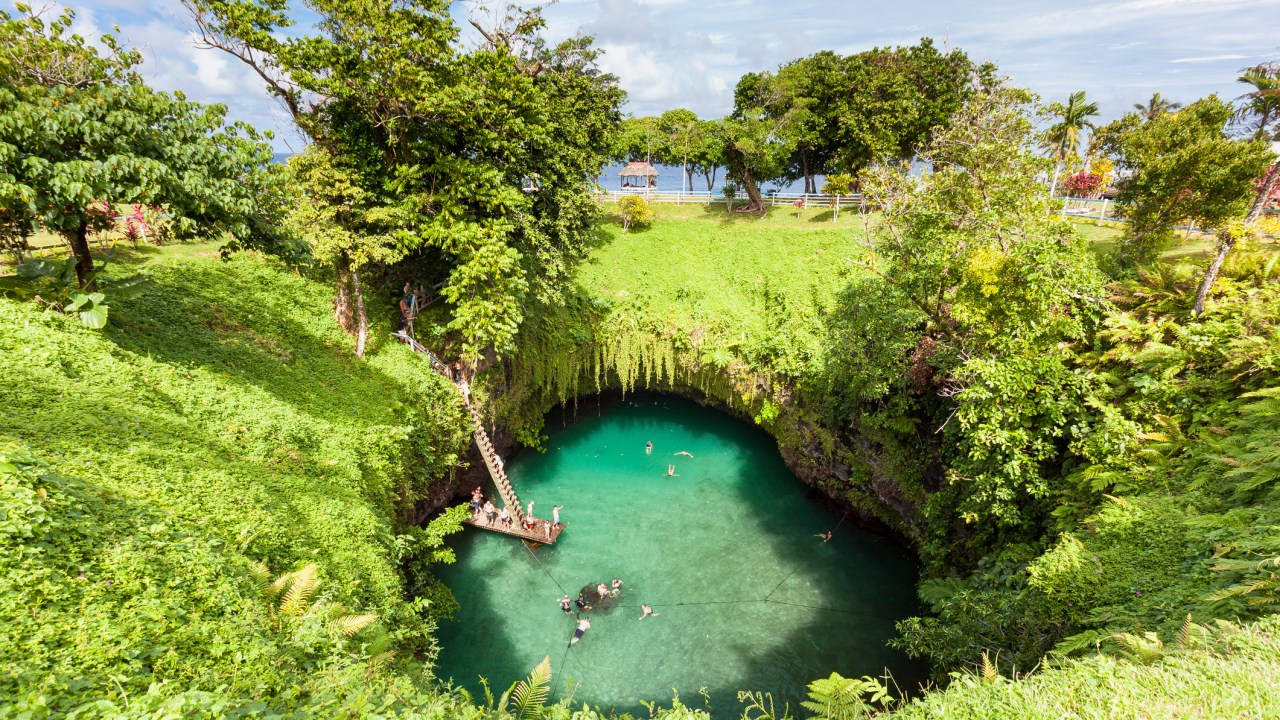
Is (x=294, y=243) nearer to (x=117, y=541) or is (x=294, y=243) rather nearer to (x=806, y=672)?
(x=117, y=541)

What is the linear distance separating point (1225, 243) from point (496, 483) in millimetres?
19262

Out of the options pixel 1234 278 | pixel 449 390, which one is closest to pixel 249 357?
pixel 449 390

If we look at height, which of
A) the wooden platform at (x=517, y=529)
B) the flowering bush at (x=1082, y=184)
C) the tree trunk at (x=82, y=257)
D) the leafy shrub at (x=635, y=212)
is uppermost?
the flowering bush at (x=1082, y=184)

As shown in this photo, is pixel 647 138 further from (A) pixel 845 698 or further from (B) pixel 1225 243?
(A) pixel 845 698

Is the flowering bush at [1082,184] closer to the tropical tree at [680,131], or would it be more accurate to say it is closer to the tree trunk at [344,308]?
the tropical tree at [680,131]

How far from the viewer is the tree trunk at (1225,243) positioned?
10016mm

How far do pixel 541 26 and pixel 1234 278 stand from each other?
20471mm

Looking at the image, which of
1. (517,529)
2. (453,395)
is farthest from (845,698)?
(453,395)

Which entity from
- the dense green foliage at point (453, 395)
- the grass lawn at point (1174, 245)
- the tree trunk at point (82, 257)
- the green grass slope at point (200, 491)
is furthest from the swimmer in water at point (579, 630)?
the grass lawn at point (1174, 245)

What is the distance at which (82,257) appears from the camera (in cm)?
1130

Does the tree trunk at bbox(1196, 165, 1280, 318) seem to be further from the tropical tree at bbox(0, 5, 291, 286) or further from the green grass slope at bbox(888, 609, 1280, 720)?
the tropical tree at bbox(0, 5, 291, 286)

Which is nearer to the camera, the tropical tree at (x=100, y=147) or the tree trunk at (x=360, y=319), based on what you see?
the tropical tree at (x=100, y=147)

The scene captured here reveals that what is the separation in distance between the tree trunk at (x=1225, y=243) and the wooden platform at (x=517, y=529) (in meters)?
17.7

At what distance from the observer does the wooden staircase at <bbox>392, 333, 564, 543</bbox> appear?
670 inches
